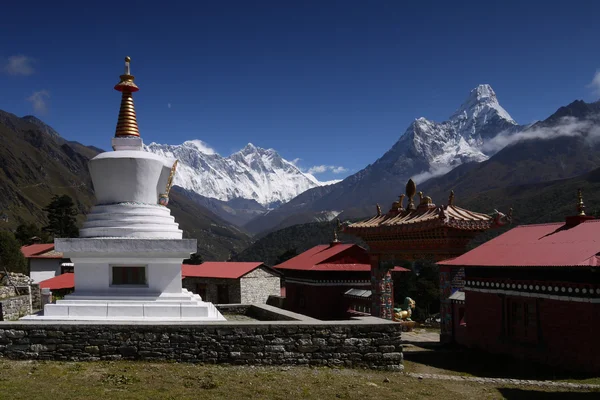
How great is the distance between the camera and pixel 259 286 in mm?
33750

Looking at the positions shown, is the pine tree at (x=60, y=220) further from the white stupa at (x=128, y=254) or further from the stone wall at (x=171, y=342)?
the stone wall at (x=171, y=342)

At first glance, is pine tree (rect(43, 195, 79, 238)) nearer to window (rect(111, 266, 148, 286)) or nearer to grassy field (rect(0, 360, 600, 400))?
window (rect(111, 266, 148, 286))

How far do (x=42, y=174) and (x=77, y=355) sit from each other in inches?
6262

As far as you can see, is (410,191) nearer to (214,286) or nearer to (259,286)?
(259,286)

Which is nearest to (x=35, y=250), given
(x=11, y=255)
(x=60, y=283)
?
(x=11, y=255)

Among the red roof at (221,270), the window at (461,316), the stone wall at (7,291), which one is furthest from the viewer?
the red roof at (221,270)

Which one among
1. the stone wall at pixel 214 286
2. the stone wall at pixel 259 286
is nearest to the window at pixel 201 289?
the stone wall at pixel 214 286

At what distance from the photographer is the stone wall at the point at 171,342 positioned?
12070 mm

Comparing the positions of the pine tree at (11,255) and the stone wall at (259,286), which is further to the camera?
the pine tree at (11,255)

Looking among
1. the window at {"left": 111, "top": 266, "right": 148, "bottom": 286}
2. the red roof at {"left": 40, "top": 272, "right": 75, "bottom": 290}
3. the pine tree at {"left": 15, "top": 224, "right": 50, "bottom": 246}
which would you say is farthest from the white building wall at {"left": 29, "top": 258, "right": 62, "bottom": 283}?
the window at {"left": 111, "top": 266, "right": 148, "bottom": 286}

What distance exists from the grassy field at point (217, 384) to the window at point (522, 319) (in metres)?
3.41

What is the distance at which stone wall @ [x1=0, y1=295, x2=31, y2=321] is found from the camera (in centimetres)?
2495

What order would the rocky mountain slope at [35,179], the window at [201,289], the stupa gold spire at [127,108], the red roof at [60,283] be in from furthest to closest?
the rocky mountain slope at [35,179], the window at [201,289], the red roof at [60,283], the stupa gold spire at [127,108]

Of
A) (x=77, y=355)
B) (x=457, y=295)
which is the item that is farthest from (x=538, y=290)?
(x=77, y=355)
